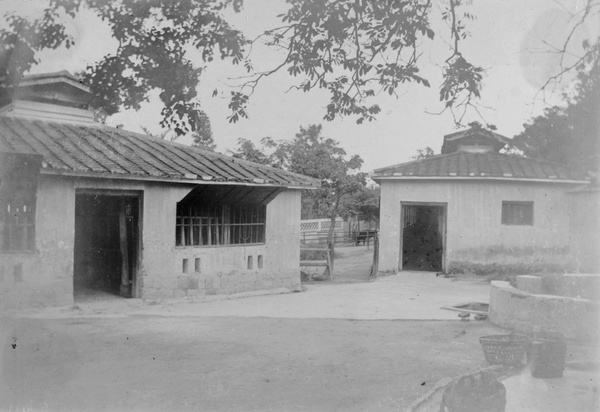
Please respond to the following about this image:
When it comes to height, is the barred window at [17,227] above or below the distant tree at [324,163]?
below

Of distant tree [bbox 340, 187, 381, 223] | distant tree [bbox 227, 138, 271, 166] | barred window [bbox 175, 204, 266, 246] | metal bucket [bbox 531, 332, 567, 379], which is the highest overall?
distant tree [bbox 227, 138, 271, 166]

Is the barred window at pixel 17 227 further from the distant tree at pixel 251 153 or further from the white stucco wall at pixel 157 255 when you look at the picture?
the distant tree at pixel 251 153

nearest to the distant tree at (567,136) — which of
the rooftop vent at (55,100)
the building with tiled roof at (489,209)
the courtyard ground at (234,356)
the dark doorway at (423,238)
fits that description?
the building with tiled roof at (489,209)

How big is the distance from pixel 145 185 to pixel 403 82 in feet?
21.6

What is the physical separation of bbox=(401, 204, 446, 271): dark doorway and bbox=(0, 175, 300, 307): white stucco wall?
15.3 ft

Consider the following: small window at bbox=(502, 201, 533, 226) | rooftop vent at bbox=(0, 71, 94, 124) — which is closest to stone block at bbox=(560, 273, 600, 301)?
small window at bbox=(502, 201, 533, 226)

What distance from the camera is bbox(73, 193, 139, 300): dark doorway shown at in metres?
12.3

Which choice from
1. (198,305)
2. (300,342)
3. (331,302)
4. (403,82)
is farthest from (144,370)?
(331,302)

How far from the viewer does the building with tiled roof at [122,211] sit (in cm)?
1021

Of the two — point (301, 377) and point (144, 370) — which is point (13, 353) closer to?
point (144, 370)

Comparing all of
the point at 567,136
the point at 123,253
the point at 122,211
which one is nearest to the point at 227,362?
the point at 123,253

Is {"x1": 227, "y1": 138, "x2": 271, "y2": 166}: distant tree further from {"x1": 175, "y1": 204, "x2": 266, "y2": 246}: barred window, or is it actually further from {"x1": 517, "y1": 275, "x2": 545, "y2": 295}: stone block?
{"x1": 517, "y1": 275, "x2": 545, "y2": 295}: stone block

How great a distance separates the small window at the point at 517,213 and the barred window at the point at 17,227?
481 inches

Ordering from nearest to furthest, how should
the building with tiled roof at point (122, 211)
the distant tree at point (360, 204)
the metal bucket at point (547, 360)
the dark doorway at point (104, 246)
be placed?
the metal bucket at point (547, 360)
the building with tiled roof at point (122, 211)
the dark doorway at point (104, 246)
the distant tree at point (360, 204)
